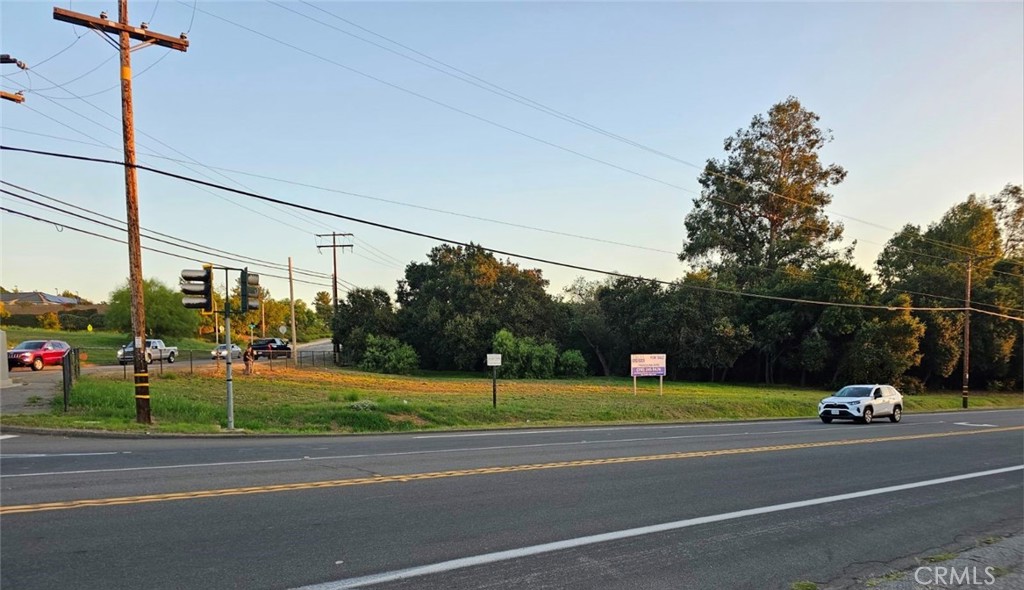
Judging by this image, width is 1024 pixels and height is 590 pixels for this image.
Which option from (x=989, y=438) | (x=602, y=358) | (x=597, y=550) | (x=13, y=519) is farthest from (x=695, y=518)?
(x=602, y=358)

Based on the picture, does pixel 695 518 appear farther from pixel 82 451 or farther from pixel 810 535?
pixel 82 451

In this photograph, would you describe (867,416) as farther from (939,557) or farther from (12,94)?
(12,94)

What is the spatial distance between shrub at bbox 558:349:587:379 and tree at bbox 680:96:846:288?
17724 mm

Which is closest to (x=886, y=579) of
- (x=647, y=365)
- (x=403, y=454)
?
(x=403, y=454)

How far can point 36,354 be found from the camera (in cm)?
3195

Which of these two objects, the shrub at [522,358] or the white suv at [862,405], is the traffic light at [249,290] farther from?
the shrub at [522,358]

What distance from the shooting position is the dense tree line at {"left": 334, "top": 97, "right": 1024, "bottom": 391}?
46.9 meters

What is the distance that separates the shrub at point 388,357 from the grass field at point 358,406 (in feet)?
44.0

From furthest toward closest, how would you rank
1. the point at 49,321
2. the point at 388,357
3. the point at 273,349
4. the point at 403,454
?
the point at 49,321 → the point at 273,349 → the point at 388,357 → the point at 403,454

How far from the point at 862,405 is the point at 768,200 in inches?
1590

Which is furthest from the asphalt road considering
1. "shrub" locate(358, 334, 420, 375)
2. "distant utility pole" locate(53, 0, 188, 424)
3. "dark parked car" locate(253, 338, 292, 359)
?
"dark parked car" locate(253, 338, 292, 359)

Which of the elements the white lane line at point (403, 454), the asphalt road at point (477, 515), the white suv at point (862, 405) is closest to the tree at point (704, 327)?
the white suv at point (862, 405)

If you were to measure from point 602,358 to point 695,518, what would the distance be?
52.4 meters

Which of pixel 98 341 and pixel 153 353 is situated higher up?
pixel 98 341
